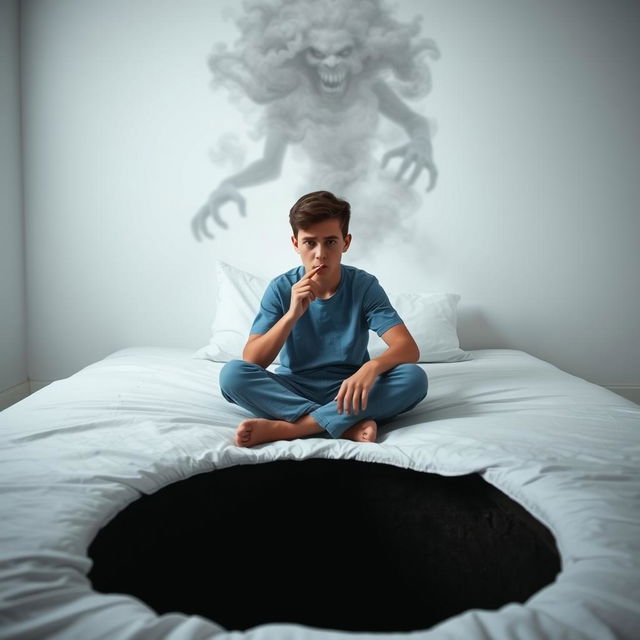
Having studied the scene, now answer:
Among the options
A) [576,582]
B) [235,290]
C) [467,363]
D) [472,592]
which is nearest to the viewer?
[576,582]

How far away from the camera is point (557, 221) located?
9.11 feet

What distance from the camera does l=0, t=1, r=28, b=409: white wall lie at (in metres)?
2.61

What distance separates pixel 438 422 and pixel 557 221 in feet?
5.31

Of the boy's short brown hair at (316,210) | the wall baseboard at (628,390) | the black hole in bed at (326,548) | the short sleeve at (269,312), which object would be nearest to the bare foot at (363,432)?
the black hole in bed at (326,548)

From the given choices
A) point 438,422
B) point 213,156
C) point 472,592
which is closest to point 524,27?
point 213,156

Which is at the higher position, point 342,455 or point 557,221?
point 557,221

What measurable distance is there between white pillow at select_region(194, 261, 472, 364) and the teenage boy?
584mm

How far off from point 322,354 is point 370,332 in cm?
67

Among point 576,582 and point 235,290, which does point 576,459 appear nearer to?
point 576,582

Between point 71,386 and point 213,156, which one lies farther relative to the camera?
point 213,156

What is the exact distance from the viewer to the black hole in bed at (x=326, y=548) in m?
1.01

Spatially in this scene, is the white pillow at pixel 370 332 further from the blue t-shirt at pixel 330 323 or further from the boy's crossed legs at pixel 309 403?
the boy's crossed legs at pixel 309 403

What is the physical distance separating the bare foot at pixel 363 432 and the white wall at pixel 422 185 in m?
1.34

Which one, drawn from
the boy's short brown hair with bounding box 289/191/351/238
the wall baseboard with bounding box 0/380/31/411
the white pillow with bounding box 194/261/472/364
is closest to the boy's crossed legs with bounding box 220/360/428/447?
the boy's short brown hair with bounding box 289/191/351/238
